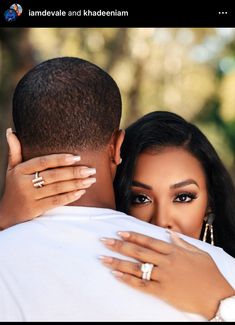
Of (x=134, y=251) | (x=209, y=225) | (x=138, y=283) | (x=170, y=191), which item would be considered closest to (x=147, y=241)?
(x=134, y=251)

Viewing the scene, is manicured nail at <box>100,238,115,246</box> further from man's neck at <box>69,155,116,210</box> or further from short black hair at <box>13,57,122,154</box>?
short black hair at <box>13,57,122,154</box>

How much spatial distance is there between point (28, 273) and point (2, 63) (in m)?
12.0

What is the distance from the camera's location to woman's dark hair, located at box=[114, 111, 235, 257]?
4141 millimetres

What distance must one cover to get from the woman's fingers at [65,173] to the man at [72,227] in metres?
0.05

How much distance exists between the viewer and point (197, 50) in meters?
17.8

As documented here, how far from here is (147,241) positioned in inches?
108

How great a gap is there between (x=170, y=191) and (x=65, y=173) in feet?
3.69

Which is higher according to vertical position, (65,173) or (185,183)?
(65,173)

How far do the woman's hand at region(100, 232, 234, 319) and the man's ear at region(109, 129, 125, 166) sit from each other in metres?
0.41

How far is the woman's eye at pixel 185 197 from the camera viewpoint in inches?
156

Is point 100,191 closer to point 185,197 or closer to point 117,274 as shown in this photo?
point 117,274
